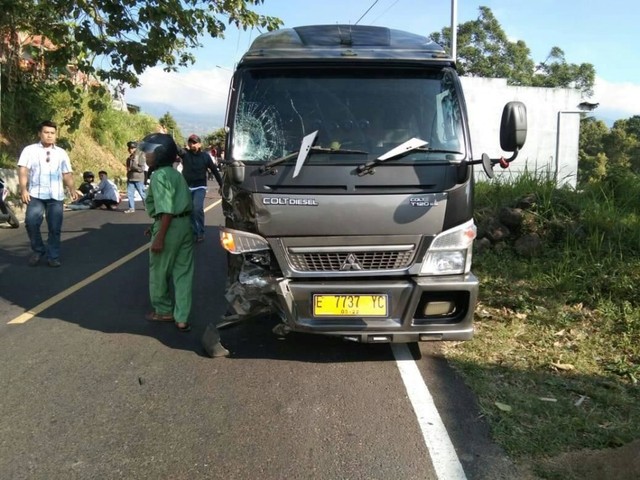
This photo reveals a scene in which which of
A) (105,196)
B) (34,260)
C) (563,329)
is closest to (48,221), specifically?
(34,260)

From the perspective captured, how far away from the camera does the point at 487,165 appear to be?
14.2ft

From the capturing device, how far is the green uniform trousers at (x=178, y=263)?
524 centimetres

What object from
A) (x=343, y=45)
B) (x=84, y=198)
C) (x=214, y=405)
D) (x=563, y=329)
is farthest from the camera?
(x=84, y=198)

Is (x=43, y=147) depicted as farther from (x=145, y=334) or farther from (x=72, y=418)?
(x=72, y=418)

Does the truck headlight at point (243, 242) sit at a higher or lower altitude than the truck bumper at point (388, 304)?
higher

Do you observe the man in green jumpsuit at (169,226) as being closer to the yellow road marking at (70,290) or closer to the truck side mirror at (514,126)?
the yellow road marking at (70,290)

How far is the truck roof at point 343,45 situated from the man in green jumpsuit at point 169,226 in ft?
4.06

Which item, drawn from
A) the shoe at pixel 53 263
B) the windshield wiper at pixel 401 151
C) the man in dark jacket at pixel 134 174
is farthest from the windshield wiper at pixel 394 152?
the man in dark jacket at pixel 134 174

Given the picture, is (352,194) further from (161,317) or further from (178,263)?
(161,317)

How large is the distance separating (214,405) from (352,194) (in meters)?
1.70

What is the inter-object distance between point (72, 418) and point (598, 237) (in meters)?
5.95

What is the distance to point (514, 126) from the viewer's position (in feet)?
13.8

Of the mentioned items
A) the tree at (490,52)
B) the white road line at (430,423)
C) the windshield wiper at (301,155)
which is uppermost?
the tree at (490,52)

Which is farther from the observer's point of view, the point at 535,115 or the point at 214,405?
the point at 535,115
